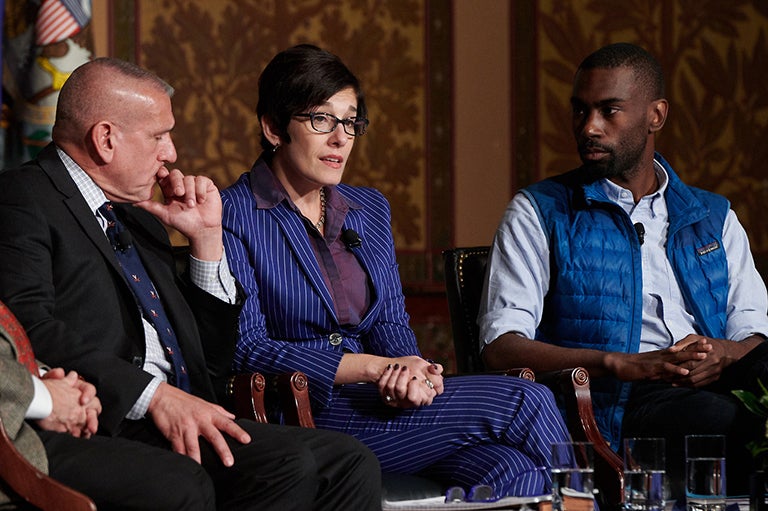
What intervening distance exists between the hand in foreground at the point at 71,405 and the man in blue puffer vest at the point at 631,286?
129 centimetres

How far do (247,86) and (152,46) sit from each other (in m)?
0.41

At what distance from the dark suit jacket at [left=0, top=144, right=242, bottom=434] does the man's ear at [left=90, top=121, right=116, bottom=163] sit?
3.2 inches

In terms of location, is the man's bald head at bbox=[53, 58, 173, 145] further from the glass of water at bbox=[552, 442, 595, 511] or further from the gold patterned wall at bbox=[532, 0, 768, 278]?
the gold patterned wall at bbox=[532, 0, 768, 278]

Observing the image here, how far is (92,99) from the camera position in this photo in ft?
8.25

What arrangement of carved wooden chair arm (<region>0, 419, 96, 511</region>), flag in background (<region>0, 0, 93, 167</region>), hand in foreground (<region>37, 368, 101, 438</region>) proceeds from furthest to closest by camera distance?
flag in background (<region>0, 0, 93, 167</region>), hand in foreground (<region>37, 368, 101, 438</region>), carved wooden chair arm (<region>0, 419, 96, 511</region>)

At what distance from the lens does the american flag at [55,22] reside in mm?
3869

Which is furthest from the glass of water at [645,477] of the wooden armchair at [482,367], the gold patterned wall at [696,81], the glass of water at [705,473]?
the gold patterned wall at [696,81]

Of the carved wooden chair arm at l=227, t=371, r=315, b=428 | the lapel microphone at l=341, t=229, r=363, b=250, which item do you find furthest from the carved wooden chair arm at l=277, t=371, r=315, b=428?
the lapel microphone at l=341, t=229, r=363, b=250

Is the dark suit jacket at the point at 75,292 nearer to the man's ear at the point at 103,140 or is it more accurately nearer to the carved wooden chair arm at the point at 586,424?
the man's ear at the point at 103,140

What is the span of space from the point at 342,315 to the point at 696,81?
9.46ft

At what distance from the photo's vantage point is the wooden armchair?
2803mm

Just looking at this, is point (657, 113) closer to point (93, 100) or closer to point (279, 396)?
point (279, 396)

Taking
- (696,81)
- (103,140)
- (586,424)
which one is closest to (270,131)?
(103,140)

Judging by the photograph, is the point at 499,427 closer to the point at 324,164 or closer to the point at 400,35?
the point at 324,164
